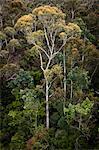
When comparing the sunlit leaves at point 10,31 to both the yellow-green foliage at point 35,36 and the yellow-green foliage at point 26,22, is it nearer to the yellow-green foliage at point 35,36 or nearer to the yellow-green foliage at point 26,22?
the yellow-green foliage at point 35,36

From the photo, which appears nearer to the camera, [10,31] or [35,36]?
[35,36]

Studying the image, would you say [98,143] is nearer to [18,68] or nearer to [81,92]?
[81,92]

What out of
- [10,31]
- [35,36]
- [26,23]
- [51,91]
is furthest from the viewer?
[10,31]

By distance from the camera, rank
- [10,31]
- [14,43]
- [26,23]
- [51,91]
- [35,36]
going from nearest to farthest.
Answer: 1. [26,23]
2. [35,36]
3. [51,91]
4. [14,43]
5. [10,31]

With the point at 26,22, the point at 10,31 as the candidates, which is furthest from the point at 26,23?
the point at 10,31

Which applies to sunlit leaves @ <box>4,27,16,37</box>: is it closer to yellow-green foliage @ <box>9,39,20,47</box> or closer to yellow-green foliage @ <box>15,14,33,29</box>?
yellow-green foliage @ <box>9,39,20,47</box>

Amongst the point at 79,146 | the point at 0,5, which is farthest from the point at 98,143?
the point at 0,5

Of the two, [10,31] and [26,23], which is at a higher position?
[26,23]

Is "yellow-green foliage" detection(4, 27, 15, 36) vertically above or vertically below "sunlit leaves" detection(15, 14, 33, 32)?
below

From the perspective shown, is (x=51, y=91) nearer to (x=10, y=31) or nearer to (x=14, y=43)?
(x=14, y=43)

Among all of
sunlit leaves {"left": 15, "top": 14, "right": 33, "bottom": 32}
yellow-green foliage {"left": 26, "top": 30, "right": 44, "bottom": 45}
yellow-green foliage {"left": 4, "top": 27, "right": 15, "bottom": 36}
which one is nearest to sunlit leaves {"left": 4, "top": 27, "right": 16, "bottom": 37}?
yellow-green foliage {"left": 4, "top": 27, "right": 15, "bottom": 36}
